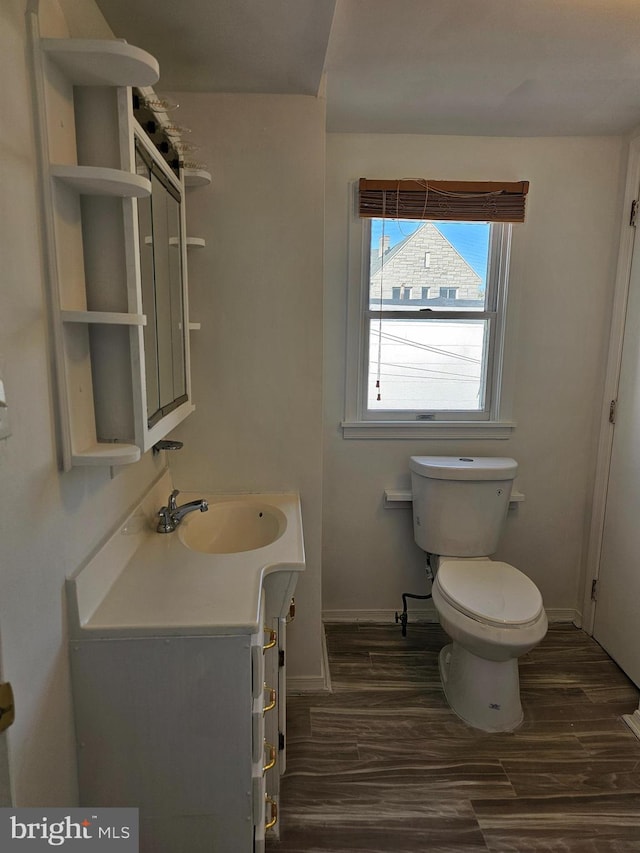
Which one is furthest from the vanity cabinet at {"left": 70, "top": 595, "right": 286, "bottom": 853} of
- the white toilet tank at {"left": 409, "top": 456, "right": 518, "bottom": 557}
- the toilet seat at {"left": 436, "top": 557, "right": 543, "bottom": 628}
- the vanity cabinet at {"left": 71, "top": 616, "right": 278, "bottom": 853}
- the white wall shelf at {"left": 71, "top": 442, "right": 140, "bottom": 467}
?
the white toilet tank at {"left": 409, "top": 456, "right": 518, "bottom": 557}

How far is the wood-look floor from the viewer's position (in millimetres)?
1532

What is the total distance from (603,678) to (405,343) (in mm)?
1687

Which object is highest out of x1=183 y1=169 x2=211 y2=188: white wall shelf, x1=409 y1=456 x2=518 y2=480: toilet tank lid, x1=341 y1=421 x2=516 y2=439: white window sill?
x1=183 y1=169 x2=211 y2=188: white wall shelf

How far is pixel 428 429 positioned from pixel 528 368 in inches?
21.4

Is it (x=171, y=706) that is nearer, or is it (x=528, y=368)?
(x=171, y=706)

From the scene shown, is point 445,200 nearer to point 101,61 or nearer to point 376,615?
point 101,61

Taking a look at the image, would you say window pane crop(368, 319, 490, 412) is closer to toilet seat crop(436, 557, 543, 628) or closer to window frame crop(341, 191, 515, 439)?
window frame crop(341, 191, 515, 439)

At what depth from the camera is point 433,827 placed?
155 cm

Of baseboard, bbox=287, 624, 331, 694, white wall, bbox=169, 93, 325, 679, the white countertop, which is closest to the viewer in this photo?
the white countertop

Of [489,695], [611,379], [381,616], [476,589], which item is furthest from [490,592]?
[611,379]

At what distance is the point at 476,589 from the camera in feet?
6.51

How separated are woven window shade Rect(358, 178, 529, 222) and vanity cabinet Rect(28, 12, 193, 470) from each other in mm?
1326

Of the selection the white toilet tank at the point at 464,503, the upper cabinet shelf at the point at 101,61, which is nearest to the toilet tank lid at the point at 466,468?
the white toilet tank at the point at 464,503

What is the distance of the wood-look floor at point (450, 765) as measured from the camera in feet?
5.03
